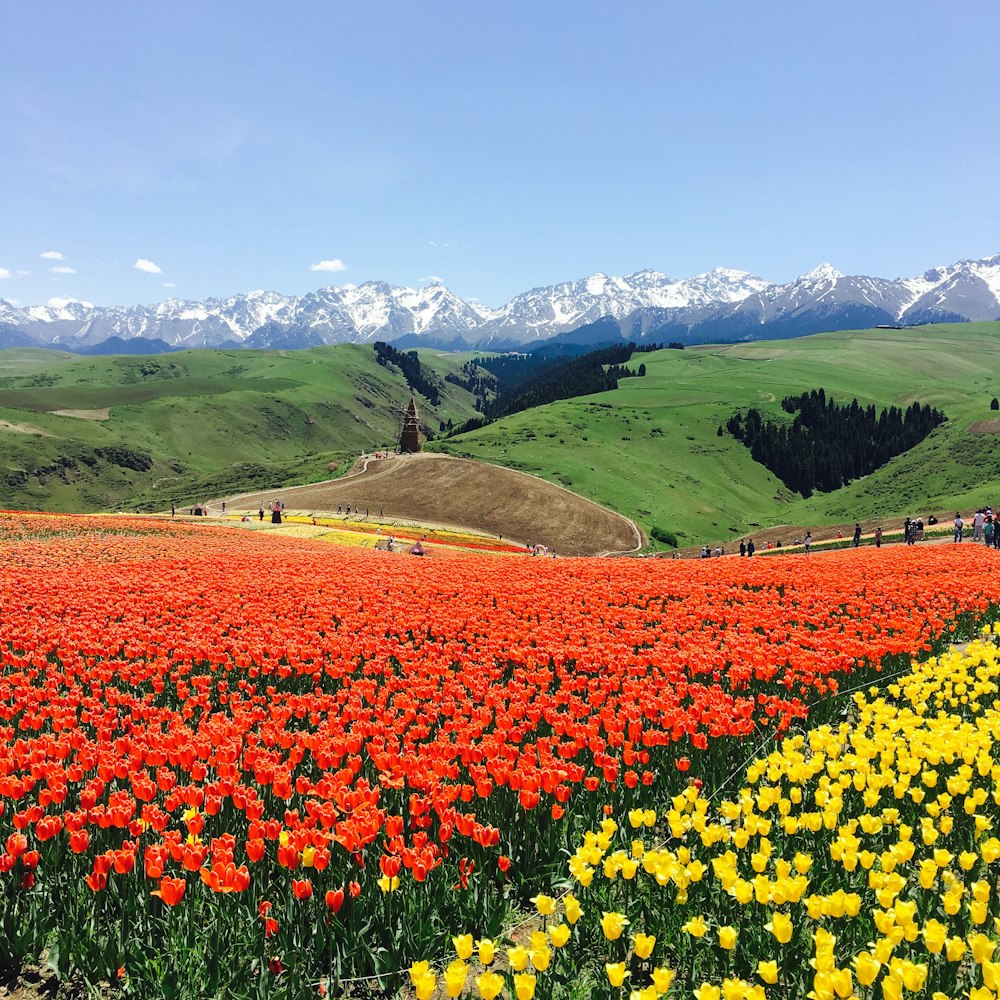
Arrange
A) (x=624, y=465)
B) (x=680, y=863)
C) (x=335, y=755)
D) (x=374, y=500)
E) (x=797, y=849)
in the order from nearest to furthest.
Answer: (x=680, y=863)
(x=797, y=849)
(x=335, y=755)
(x=374, y=500)
(x=624, y=465)

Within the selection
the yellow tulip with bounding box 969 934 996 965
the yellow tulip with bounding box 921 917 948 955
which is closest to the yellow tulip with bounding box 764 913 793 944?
Result: the yellow tulip with bounding box 921 917 948 955

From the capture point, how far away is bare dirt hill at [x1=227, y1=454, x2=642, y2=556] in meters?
92.8

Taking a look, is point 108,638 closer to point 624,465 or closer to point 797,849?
point 797,849

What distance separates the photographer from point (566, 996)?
17.5 ft

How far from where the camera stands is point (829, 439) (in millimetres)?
175625

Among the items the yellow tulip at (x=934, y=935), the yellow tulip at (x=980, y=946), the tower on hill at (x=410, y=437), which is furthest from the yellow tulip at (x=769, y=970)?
the tower on hill at (x=410, y=437)

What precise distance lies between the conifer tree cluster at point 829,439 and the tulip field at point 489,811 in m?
158

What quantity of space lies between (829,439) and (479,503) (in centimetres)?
11601

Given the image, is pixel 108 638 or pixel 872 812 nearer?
pixel 872 812

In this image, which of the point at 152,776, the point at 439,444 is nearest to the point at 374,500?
the point at 439,444

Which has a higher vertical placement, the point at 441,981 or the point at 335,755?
the point at 335,755

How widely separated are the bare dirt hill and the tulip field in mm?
74254

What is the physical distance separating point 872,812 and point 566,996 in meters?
4.54

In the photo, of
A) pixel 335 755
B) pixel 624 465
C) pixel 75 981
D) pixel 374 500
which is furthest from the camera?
pixel 624 465
